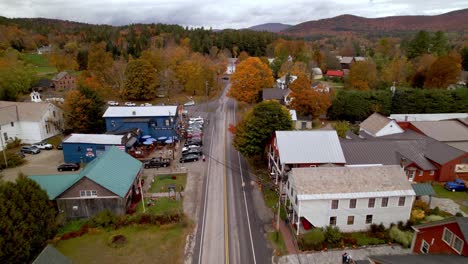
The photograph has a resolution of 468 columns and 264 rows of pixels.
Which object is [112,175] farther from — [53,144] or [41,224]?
[53,144]

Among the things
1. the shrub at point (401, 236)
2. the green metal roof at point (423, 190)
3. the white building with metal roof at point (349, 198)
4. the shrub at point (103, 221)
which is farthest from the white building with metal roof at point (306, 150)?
the shrub at point (103, 221)

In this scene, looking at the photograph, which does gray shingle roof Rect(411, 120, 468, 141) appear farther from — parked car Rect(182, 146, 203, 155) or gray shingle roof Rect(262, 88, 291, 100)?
parked car Rect(182, 146, 203, 155)

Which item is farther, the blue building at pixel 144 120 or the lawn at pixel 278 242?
the blue building at pixel 144 120

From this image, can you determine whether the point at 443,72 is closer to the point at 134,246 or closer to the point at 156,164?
the point at 156,164

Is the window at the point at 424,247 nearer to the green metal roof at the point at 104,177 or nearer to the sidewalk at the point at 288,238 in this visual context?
the sidewalk at the point at 288,238

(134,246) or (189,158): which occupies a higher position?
(189,158)

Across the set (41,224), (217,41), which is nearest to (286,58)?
(217,41)

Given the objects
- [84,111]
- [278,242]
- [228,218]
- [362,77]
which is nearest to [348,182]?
[278,242]
